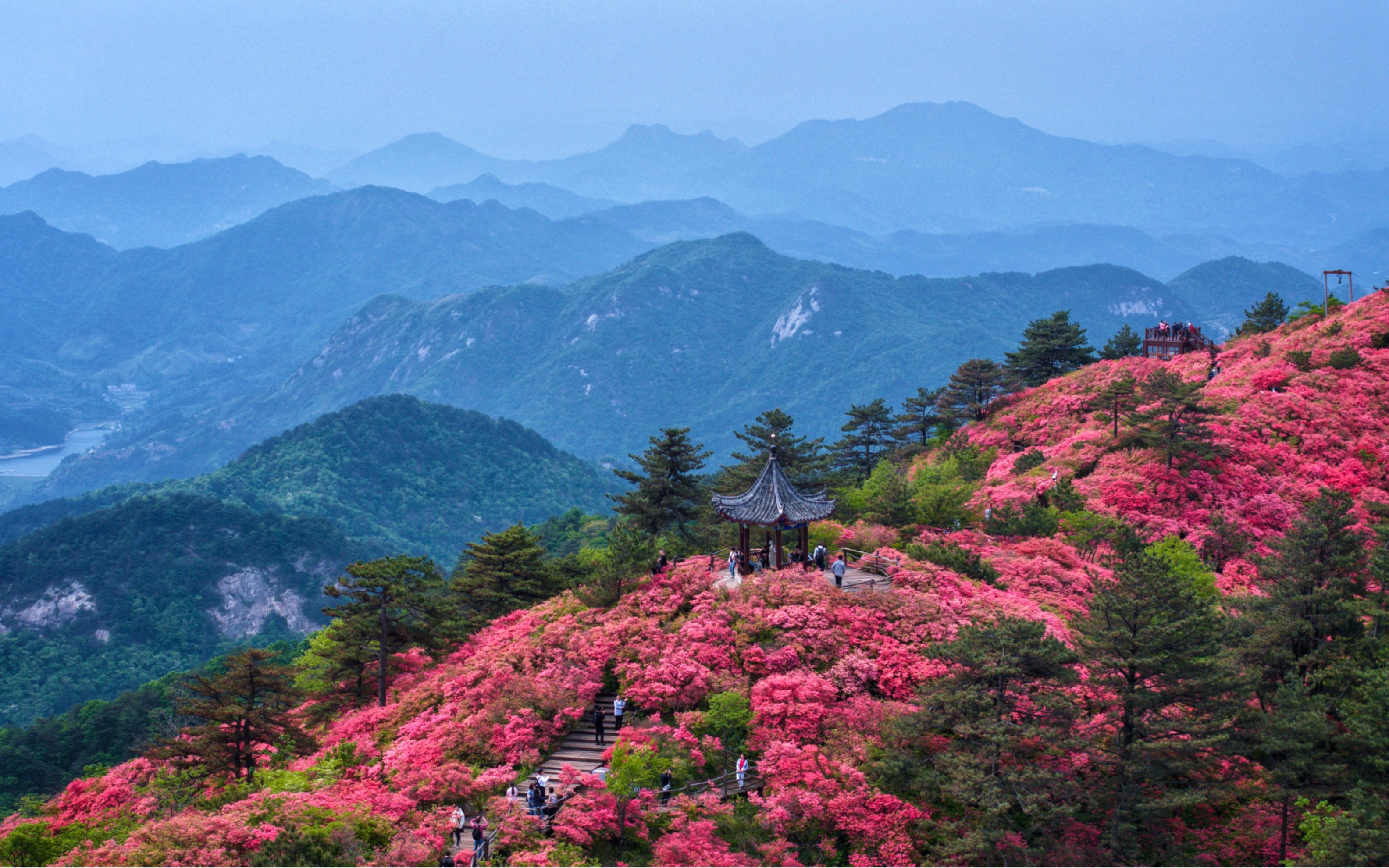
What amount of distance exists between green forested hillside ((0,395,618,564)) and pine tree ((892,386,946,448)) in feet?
311

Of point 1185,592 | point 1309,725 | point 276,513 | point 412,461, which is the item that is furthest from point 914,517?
point 412,461

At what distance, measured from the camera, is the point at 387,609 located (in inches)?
1877

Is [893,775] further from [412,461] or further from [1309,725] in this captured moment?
[412,461]

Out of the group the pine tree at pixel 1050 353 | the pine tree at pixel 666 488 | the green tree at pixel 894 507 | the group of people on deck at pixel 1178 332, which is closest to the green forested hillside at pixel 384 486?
the pine tree at pixel 1050 353

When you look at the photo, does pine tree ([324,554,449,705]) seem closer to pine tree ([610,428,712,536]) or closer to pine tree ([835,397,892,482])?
pine tree ([610,428,712,536])

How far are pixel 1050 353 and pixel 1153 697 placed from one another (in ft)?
190

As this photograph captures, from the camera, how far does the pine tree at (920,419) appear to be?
84.3 m

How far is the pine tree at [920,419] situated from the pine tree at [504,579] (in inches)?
1569

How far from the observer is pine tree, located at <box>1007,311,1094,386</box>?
8438cm

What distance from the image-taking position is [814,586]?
134 ft

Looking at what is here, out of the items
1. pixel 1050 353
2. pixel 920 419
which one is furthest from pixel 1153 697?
pixel 1050 353

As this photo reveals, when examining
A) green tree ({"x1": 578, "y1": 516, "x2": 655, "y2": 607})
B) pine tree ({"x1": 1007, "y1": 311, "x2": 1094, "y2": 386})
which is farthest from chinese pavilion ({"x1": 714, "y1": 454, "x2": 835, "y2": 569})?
pine tree ({"x1": 1007, "y1": 311, "x2": 1094, "y2": 386})

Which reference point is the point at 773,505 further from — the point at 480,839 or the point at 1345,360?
the point at 1345,360

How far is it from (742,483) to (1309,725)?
35.8m
